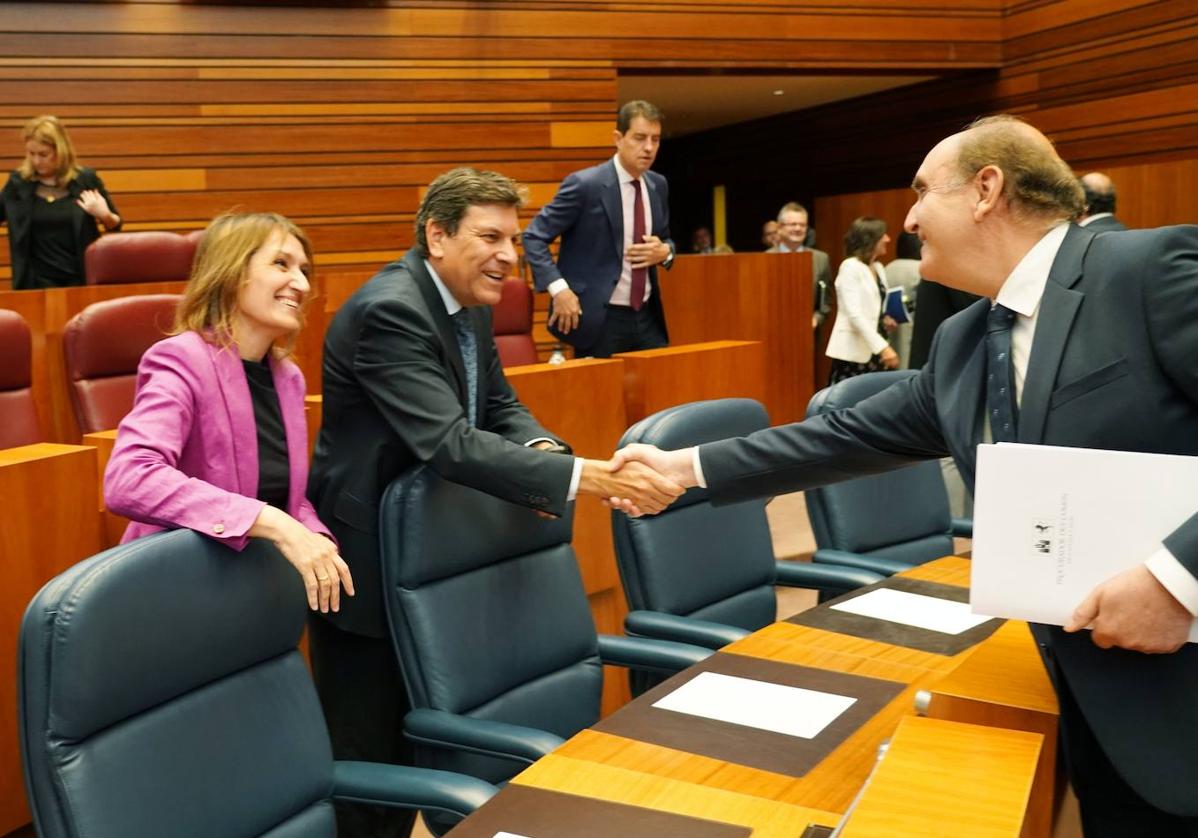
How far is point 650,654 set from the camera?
2.20 metres

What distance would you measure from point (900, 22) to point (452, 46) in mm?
3382

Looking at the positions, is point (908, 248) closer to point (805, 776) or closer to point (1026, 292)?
point (1026, 292)

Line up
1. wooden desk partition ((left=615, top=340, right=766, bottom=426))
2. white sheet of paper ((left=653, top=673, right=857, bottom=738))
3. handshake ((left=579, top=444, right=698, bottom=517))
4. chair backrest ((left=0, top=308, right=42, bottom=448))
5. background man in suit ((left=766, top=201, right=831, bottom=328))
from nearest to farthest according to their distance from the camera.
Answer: white sheet of paper ((left=653, top=673, right=857, bottom=738)) < handshake ((left=579, top=444, right=698, bottom=517)) < chair backrest ((left=0, top=308, right=42, bottom=448)) < wooden desk partition ((left=615, top=340, right=766, bottom=426)) < background man in suit ((left=766, top=201, right=831, bottom=328))

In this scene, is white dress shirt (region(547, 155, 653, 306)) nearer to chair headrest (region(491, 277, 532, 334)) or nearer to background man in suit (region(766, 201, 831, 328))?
chair headrest (region(491, 277, 532, 334))

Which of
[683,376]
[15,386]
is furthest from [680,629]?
[15,386]

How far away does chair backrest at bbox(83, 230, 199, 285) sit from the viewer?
4.97 metres

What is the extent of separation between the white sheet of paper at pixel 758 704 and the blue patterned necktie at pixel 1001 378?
451mm

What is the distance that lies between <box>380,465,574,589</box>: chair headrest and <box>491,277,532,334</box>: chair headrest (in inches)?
110

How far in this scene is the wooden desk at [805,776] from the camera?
1198 mm

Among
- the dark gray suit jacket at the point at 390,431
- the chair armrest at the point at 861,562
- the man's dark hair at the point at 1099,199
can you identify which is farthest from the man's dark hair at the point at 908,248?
the dark gray suit jacket at the point at 390,431

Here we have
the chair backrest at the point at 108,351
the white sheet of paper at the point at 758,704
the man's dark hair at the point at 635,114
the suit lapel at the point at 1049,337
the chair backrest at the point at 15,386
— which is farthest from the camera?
the man's dark hair at the point at 635,114

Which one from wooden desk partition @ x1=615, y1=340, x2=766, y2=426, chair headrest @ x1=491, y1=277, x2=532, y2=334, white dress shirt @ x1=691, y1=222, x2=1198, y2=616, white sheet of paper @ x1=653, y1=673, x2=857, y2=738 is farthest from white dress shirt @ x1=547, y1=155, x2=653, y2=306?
white dress shirt @ x1=691, y1=222, x2=1198, y2=616

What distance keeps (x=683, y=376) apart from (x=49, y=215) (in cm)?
313

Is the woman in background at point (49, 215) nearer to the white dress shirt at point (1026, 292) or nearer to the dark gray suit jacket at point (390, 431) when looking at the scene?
the dark gray suit jacket at point (390, 431)
